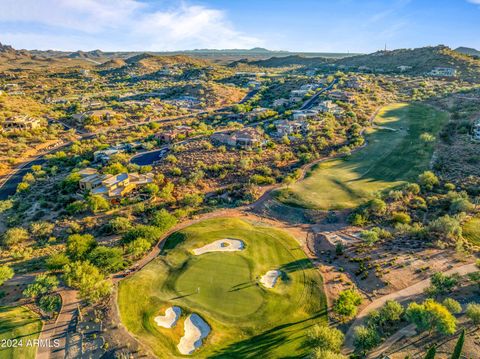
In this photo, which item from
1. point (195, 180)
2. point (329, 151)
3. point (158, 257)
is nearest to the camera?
point (158, 257)

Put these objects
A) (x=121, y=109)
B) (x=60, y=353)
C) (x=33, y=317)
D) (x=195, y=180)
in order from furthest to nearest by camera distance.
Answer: (x=121, y=109) < (x=195, y=180) < (x=33, y=317) < (x=60, y=353)

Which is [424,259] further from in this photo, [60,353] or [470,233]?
[60,353]

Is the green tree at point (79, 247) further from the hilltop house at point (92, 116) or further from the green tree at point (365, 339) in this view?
the hilltop house at point (92, 116)

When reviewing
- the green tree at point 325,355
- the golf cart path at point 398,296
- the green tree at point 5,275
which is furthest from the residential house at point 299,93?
the green tree at point 5,275

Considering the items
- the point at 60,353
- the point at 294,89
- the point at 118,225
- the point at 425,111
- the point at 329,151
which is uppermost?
the point at 294,89

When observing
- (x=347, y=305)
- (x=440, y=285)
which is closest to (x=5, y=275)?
(x=347, y=305)

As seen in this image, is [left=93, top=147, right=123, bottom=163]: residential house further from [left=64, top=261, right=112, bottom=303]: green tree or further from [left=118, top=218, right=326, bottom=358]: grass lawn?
[left=64, top=261, right=112, bottom=303]: green tree

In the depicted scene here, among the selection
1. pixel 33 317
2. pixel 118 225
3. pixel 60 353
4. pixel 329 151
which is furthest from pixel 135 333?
pixel 329 151

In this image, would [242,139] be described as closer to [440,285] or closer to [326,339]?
[440,285]
